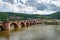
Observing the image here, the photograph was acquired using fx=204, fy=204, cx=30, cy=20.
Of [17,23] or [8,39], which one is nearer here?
[8,39]

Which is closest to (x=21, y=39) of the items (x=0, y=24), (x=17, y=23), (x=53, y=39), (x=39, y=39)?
(x=39, y=39)

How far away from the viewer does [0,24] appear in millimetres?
55062

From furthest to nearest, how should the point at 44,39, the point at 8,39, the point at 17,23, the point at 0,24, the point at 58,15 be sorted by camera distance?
the point at 58,15
the point at 17,23
the point at 0,24
the point at 8,39
the point at 44,39

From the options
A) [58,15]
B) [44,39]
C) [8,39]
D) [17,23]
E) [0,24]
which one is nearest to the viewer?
[44,39]

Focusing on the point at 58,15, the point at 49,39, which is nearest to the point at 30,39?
the point at 49,39

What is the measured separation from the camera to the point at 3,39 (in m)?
39.5

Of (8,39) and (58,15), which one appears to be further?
(58,15)

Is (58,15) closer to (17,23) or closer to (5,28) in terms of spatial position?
(17,23)

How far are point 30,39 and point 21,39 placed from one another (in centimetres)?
165

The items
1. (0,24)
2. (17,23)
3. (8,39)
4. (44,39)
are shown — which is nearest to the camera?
(44,39)

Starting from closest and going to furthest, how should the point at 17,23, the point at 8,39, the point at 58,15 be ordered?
the point at 8,39 → the point at 17,23 → the point at 58,15

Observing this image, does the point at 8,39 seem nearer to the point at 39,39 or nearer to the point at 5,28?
the point at 39,39

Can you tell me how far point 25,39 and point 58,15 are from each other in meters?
161

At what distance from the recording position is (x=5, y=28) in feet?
187
